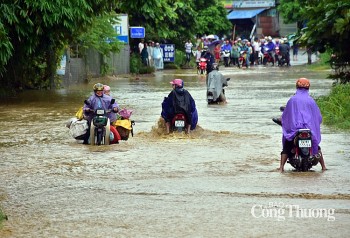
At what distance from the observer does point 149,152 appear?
15.7 metres

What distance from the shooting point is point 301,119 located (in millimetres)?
12961

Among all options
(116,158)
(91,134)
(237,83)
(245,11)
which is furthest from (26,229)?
(245,11)

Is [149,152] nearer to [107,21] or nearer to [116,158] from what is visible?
[116,158]

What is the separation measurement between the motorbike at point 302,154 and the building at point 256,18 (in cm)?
6305

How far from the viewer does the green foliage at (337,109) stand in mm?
19641

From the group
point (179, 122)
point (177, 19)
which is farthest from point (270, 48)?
point (179, 122)

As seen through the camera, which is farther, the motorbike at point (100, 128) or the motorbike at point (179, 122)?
the motorbike at point (179, 122)

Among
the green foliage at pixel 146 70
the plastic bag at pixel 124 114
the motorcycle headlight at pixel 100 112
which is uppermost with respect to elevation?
the motorcycle headlight at pixel 100 112

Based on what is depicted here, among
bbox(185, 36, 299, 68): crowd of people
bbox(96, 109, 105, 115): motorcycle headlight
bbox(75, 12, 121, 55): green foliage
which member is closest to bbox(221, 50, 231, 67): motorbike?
bbox(185, 36, 299, 68): crowd of people

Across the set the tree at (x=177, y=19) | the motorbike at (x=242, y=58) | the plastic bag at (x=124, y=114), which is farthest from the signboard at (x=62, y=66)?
the motorbike at (x=242, y=58)

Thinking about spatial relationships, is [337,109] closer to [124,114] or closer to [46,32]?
[124,114]

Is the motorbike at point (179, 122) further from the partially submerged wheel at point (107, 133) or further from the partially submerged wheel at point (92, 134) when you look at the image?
the partially submerged wheel at point (92, 134)

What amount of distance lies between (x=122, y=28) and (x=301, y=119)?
3276cm

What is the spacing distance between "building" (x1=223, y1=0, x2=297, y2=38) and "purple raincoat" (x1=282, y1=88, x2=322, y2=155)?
63038 millimetres
